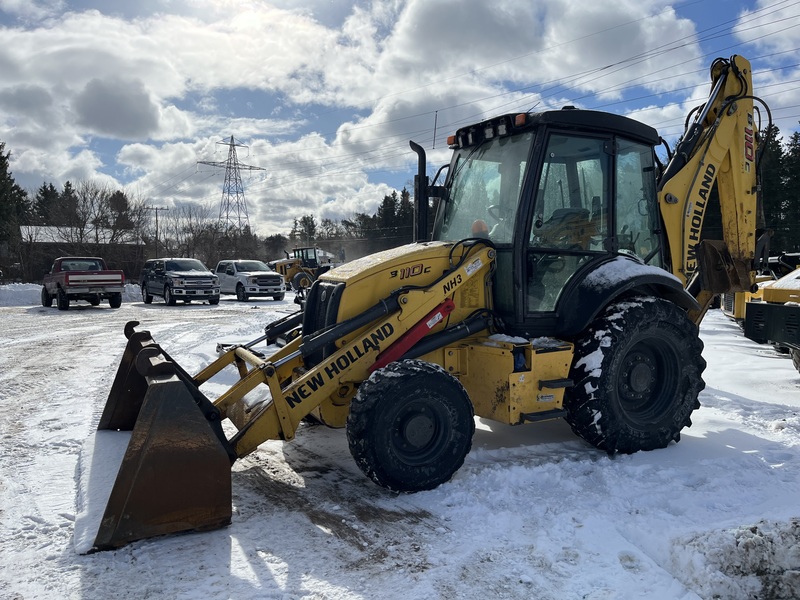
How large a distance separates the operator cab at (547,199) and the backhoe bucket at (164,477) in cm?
262

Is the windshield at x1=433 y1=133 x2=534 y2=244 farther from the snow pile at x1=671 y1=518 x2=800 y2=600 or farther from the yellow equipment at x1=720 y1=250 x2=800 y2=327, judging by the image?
the yellow equipment at x1=720 y1=250 x2=800 y2=327

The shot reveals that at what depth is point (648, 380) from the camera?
5.34 meters

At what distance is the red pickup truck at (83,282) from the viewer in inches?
816

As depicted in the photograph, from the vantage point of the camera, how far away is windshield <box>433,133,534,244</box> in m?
5.15

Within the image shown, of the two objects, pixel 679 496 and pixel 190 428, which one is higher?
pixel 190 428

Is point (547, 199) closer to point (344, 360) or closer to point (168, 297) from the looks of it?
point (344, 360)

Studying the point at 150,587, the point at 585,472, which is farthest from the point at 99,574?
the point at 585,472

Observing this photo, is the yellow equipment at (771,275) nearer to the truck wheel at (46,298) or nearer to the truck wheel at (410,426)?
the truck wheel at (410,426)

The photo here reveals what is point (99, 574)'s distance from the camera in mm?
3160

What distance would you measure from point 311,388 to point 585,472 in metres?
2.14

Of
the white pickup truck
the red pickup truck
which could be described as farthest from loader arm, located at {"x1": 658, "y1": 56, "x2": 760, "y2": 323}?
the white pickup truck

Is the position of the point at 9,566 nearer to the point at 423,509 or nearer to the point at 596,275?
the point at 423,509

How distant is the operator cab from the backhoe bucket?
262 cm

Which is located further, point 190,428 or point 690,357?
point 690,357
